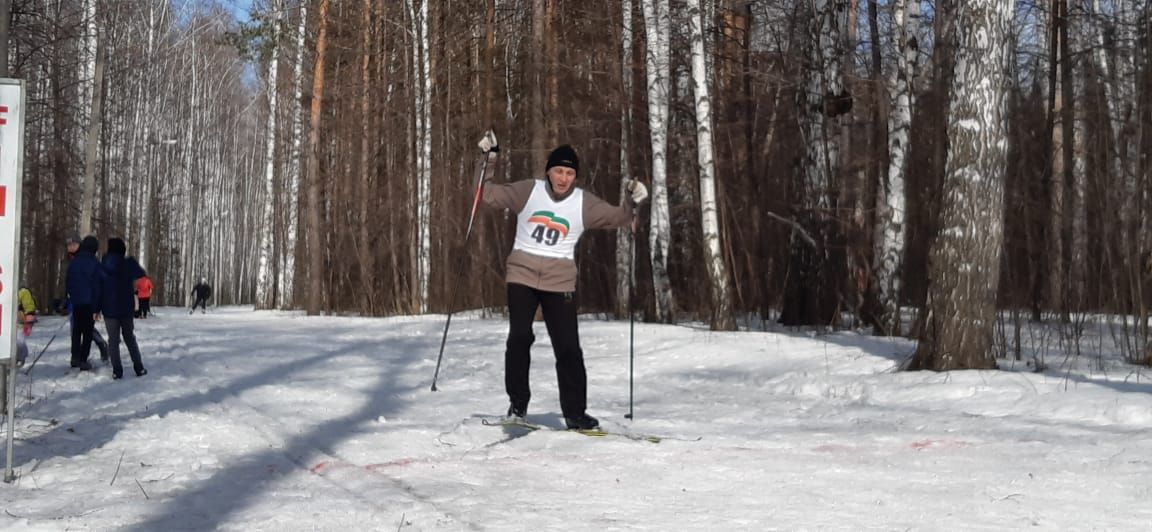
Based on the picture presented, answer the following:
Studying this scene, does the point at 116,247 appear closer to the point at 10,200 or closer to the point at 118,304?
the point at 118,304

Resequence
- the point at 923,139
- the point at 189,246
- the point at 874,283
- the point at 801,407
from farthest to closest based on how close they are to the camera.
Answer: the point at 189,246
the point at 923,139
the point at 874,283
the point at 801,407

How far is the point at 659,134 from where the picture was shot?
19797 millimetres

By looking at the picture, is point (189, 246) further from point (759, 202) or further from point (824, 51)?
point (824, 51)

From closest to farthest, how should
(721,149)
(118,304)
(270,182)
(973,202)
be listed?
(973,202) < (118,304) < (721,149) < (270,182)

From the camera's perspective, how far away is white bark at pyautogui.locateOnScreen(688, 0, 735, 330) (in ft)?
56.1

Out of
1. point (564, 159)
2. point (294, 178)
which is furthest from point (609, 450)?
point (294, 178)

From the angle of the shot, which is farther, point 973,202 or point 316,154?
point 316,154

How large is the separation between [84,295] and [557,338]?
783cm

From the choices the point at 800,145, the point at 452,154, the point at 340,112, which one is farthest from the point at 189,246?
the point at 800,145

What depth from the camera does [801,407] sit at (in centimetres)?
1009

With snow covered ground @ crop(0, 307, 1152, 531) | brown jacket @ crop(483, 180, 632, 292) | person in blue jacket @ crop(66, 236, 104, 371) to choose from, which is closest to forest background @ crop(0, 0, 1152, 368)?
snow covered ground @ crop(0, 307, 1152, 531)

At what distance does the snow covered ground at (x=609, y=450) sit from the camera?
5.43 m

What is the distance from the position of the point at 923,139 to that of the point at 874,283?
26.8ft

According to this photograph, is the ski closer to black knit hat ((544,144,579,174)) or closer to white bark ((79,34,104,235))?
black knit hat ((544,144,579,174))
